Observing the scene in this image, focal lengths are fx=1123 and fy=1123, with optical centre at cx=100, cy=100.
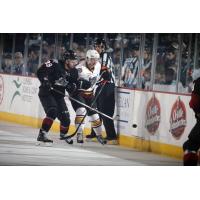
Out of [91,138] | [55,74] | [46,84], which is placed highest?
[55,74]

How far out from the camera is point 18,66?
1523 centimetres

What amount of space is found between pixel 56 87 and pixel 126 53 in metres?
1.05

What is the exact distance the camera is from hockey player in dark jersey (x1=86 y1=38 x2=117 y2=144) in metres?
15.0

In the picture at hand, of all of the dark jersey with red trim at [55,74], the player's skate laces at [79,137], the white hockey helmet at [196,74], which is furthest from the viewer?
the player's skate laces at [79,137]

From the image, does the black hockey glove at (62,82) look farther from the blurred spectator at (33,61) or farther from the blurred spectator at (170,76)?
the blurred spectator at (170,76)

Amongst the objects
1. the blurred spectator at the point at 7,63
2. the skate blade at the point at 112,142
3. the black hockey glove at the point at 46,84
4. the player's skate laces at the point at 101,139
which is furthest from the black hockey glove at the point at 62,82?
the skate blade at the point at 112,142

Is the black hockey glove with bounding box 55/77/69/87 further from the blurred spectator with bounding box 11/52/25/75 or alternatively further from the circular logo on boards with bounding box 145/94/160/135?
the circular logo on boards with bounding box 145/94/160/135

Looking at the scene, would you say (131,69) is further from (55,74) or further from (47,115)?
(47,115)

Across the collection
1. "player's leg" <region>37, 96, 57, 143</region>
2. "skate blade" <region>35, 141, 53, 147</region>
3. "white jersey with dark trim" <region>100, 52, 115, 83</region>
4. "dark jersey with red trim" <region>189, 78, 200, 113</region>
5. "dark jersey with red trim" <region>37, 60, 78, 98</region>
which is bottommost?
"skate blade" <region>35, 141, 53, 147</region>

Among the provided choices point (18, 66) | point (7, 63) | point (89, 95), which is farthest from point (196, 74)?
point (7, 63)

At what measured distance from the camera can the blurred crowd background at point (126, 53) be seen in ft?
48.2

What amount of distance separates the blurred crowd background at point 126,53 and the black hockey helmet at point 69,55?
0.16ft

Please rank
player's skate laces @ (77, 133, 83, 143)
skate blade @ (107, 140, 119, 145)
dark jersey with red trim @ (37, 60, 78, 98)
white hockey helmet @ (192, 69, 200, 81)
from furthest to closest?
skate blade @ (107, 140, 119, 145), player's skate laces @ (77, 133, 83, 143), dark jersey with red trim @ (37, 60, 78, 98), white hockey helmet @ (192, 69, 200, 81)

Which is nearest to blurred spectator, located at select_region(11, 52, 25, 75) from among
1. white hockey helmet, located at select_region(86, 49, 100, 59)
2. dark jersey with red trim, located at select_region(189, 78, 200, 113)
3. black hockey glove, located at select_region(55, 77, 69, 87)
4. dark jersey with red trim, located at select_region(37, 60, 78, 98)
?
dark jersey with red trim, located at select_region(37, 60, 78, 98)
